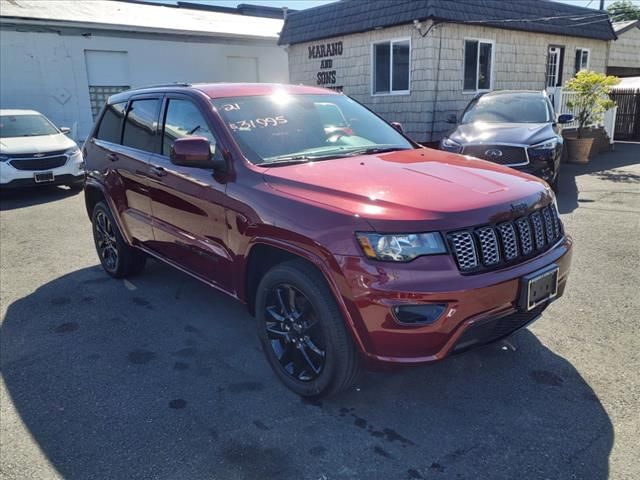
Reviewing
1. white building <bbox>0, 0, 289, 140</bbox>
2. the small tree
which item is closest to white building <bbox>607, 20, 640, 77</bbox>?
the small tree

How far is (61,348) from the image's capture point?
154 inches

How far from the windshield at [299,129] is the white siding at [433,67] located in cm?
874

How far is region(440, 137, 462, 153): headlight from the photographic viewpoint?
8.45 m

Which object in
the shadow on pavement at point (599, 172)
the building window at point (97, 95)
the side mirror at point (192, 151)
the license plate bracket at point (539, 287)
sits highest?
the building window at point (97, 95)

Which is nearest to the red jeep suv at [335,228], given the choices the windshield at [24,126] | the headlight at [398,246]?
the headlight at [398,246]

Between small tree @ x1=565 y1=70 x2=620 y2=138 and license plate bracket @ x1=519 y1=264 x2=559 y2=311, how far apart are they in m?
11.6

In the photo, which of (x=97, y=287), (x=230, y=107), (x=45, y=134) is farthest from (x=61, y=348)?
(x=45, y=134)

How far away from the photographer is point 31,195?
33.9ft

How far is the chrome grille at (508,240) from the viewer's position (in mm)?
2803

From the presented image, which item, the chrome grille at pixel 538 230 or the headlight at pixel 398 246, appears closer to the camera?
the headlight at pixel 398 246

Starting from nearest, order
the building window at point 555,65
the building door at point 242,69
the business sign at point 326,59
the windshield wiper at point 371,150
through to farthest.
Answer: the windshield wiper at point 371,150, the business sign at point 326,59, the building window at point 555,65, the building door at point 242,69

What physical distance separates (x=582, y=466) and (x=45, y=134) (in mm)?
11245

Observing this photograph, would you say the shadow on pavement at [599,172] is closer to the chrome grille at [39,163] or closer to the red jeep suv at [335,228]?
the red jeep suv at [335,228]

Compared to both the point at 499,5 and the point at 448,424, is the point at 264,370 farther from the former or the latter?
the point at 499,5
